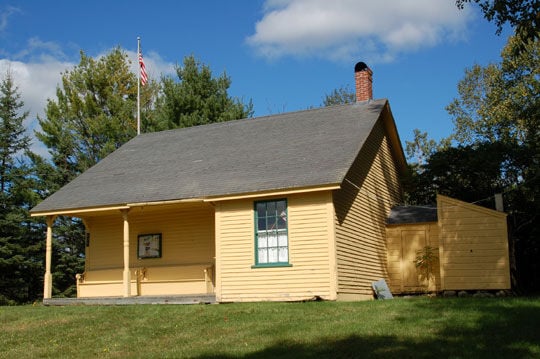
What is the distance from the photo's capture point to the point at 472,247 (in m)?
17.3

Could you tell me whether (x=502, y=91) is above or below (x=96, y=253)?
above

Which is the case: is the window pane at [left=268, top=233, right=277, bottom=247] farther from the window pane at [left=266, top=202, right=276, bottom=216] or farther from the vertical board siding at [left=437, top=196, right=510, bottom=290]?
the vertical board siding at [left=437, top=196, right=510, bottom=290]

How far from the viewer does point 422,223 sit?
62.2 ft

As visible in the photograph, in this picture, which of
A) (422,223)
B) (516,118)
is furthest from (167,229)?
(516,118)

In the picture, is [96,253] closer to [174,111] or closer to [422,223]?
[422,223]

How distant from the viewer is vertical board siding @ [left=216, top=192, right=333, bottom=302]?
51.4 feet

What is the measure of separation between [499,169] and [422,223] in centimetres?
436

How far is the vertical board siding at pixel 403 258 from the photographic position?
733 inches

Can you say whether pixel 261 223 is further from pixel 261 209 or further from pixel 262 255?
pixel 262 255

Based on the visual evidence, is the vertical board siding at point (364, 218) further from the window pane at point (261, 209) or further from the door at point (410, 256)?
the window pane at point (261, 209)

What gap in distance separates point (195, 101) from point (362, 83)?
15.6 metres

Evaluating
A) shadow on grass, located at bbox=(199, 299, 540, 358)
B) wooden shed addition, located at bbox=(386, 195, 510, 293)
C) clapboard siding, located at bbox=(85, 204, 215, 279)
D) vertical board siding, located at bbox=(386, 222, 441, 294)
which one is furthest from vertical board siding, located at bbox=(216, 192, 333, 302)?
vertical board siding, located at bbox=(386, 222, 441, 294)

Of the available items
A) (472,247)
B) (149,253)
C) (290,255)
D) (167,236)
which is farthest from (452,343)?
(149,253)

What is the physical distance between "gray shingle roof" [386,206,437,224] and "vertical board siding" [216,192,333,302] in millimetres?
4771
